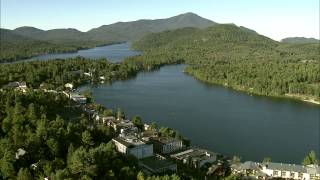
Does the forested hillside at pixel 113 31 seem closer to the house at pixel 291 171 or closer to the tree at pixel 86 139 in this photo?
the tree at pixel 86 139

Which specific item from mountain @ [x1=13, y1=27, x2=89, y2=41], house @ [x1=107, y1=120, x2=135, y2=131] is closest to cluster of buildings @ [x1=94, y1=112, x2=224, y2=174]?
house @ [x1=107, y1=120, x2=135, y2=131]

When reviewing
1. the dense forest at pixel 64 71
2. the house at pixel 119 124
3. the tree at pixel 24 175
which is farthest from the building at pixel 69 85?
the tree at pixel 24 175

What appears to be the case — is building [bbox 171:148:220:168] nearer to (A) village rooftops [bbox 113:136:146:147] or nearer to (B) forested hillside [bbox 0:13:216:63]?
(A) village rooftops [bbox 113:136:146:147]

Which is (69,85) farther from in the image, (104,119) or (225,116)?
(225,116)

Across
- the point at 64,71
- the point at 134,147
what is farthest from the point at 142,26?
the point at 134,147

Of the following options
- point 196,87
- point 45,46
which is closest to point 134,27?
point 45,46

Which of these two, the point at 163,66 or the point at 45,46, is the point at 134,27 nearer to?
the point at 45,46
